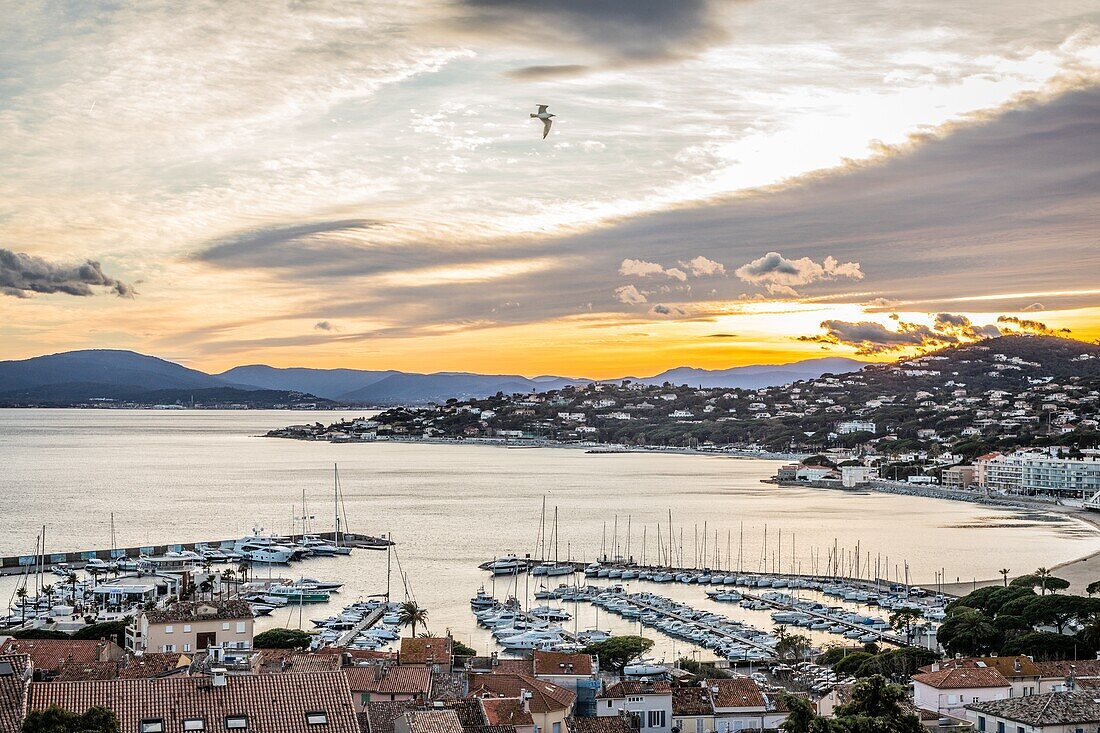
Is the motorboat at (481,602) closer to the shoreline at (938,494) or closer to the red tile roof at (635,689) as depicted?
the shoreline at (938,494)

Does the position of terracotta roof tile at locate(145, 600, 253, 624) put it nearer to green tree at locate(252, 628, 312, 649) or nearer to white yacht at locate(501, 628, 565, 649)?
green tree at locate(252, 628, 312, 649)

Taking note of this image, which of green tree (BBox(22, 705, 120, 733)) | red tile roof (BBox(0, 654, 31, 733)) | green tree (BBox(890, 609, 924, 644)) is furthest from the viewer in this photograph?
green tree (BBox(890, 609, 924, 644))

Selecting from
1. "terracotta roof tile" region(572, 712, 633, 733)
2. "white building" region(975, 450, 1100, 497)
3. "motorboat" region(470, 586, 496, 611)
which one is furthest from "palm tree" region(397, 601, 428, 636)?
"white building" region(975, 450, 1100, 497)

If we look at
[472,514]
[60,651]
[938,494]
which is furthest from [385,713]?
[938,494]

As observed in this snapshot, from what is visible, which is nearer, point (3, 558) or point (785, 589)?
point (785, 589)

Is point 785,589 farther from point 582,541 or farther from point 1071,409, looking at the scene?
point 1071,409

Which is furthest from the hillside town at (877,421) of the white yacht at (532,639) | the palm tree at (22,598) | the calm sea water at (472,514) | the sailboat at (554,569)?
the palm tree at (22,598)

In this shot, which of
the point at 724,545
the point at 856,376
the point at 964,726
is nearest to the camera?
the point at 964,726

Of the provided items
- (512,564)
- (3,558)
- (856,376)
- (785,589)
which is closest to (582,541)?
(512,564)
